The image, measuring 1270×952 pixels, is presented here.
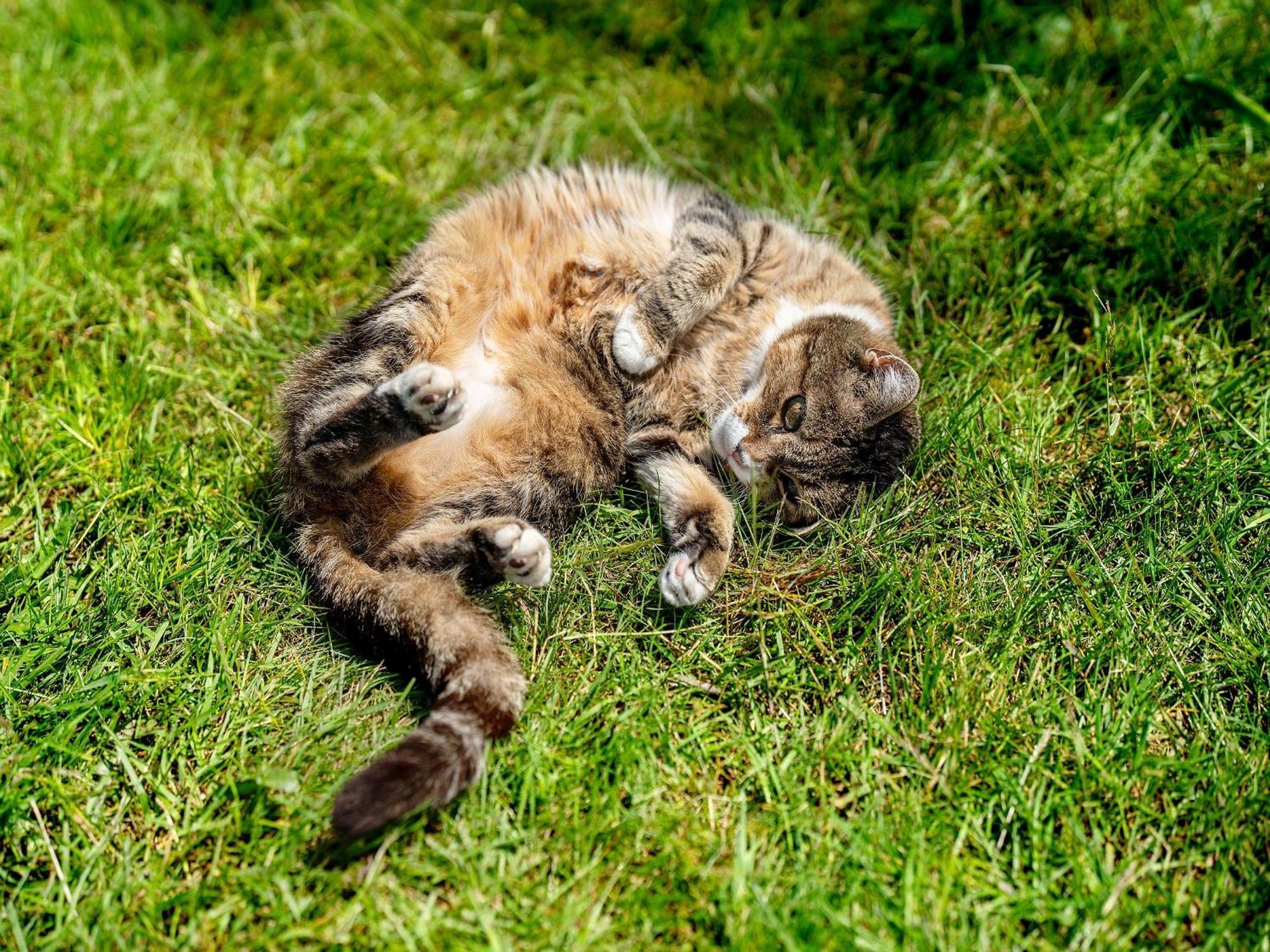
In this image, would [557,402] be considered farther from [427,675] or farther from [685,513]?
[427,675]

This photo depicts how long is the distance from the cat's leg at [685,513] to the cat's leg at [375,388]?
2.44ft

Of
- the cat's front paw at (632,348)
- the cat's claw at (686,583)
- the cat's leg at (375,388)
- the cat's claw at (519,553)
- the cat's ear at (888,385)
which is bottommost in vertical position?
the cat's claw at (686,583)

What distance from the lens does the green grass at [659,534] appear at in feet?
8.08

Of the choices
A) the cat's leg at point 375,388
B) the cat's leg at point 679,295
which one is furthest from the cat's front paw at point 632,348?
the cat's leg at point 375,388

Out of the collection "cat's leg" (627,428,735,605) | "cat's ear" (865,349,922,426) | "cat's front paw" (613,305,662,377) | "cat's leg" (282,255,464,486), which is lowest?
"cat's leg" (627,428,735,605)

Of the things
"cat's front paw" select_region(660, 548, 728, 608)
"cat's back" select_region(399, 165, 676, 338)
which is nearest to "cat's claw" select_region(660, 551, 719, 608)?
"cat's front paw" select_region(660, 548, 728, 608)

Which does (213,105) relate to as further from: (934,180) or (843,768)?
(843,768)

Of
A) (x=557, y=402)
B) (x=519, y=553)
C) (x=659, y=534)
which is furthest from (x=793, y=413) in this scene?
(x=519, y=553)

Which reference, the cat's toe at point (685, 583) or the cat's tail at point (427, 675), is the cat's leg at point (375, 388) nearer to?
the cat's tail at point (427, 675)

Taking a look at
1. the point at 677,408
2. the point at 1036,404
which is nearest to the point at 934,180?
the point at 1036,404

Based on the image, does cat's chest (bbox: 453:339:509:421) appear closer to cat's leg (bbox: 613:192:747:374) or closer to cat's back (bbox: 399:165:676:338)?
cat's back (bbox: 399:165:676:338)

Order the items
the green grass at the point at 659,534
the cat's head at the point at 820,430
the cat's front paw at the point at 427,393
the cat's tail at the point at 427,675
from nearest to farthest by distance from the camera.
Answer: the cat's tail at the point at 427,675 → the green grass at the point at 659,534 → the cat's front paw at the point at 427,393 → the cat's head at the point at 820,430

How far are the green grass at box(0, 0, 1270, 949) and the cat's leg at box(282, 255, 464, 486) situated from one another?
402 mm

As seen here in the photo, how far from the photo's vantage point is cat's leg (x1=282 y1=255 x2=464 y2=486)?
2.83 meters
